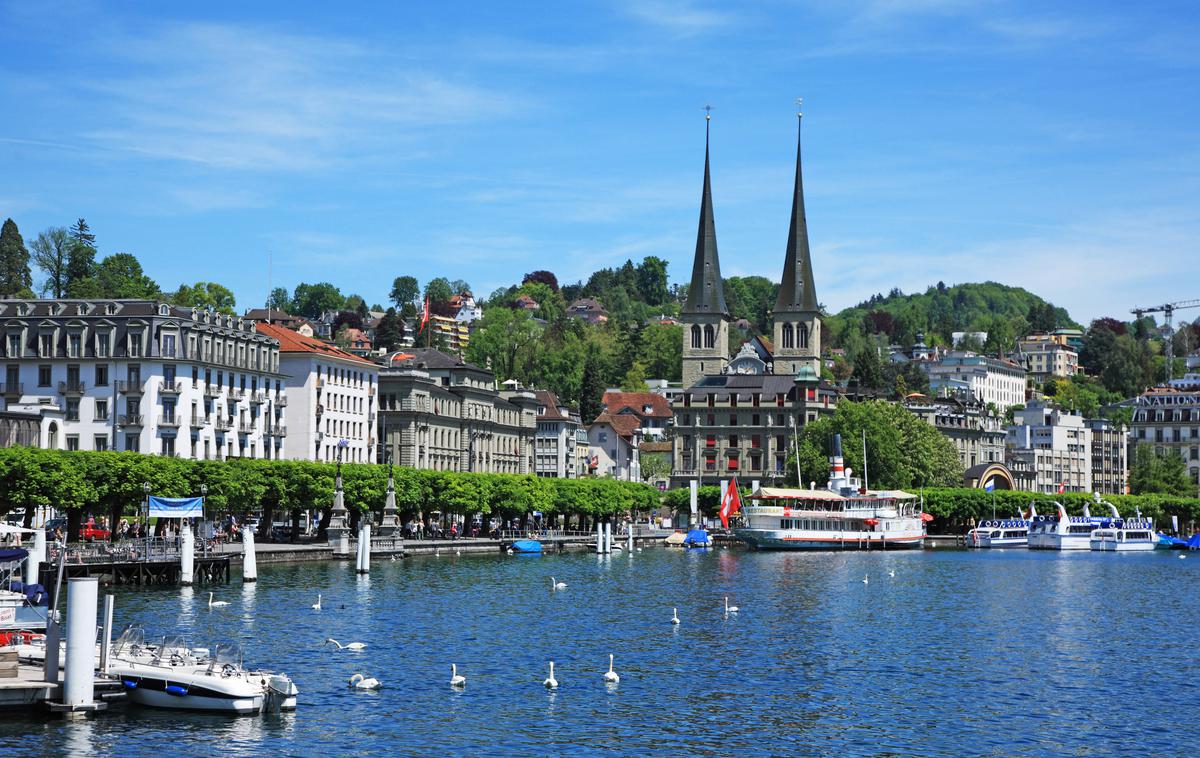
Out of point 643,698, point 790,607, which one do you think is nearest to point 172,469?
point 790,607

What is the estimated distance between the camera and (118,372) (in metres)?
114

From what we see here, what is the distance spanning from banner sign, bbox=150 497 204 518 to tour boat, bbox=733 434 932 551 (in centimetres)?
6883

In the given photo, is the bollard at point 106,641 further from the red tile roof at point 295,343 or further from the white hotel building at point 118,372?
→ the red tile roof at point 295,343

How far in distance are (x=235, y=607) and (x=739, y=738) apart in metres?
32.6

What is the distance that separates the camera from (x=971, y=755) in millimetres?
40000

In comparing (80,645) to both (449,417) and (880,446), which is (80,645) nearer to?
(449,417)

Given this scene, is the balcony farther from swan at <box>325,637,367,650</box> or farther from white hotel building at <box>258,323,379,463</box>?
swan at <box>325,637,367,650</box>

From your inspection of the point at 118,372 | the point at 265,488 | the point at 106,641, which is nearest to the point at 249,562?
the point at 265,488

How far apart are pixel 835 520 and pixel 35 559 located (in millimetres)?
98241

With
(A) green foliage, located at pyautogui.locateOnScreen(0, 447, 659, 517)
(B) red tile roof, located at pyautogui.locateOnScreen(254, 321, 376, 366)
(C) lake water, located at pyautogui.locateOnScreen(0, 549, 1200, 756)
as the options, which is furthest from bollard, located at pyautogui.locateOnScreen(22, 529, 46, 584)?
(B) red tile roof, located at pyautogui.locateOnScreen(254, 321, 376, 366)

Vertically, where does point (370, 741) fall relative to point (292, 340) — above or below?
below

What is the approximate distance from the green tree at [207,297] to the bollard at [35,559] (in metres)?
92.5

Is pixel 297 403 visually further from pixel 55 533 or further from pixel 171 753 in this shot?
pixel 171 753

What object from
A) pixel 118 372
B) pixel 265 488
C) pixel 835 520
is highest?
pixel 118 372
